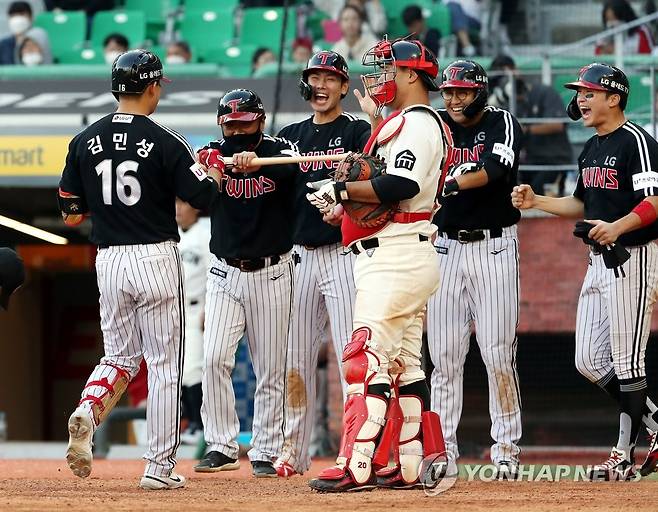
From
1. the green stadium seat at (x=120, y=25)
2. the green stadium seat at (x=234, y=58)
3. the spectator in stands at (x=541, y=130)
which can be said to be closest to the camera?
the spectator in stands at (x=541, y=130)

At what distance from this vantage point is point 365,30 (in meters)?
12.8

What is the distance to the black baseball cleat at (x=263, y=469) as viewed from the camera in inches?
293

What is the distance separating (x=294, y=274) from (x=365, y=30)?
5.66 meters

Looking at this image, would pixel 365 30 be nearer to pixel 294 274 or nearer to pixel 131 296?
pixel 294 274

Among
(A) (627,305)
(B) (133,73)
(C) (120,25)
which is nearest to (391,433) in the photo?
(A) (627,305)

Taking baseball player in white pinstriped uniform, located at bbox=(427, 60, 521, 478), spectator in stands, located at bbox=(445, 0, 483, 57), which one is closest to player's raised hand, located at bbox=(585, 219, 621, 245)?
baseball player in white pinstriped uniform, located at bbox=(427, 60, 521, 478)

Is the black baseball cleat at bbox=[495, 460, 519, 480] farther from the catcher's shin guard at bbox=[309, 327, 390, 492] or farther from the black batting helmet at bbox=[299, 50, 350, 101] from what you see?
the black batting helmet at bbox=[299, 50, 350, 101]

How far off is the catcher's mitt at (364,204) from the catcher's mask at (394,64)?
353 millimetres

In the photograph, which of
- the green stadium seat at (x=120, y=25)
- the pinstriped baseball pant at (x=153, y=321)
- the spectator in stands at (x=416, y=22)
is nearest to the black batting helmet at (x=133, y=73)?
the pinstriped baseball pant at (x=153, y=321)

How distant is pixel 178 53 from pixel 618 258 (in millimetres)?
6854

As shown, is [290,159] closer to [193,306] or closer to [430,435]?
[430,435]

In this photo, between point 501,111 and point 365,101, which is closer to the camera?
point 365,101

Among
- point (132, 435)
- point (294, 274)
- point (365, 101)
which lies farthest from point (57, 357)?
point (365, 101)

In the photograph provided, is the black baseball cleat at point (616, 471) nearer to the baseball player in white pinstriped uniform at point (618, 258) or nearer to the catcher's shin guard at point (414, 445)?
the baseball player in white pinstriped uniform at point (618, 258)
